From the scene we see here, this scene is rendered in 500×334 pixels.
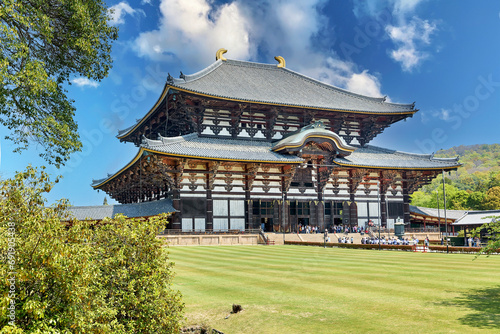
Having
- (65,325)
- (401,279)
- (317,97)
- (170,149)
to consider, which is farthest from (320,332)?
(317,97)

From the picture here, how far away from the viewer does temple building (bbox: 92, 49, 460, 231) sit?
4566cm

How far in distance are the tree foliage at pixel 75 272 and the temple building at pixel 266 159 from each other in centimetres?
3240

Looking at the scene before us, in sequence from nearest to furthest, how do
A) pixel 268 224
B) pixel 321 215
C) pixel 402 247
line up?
pixel 402 247 < pixel 268 224 < pixel 321 215

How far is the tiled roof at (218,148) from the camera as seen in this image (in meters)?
42.7

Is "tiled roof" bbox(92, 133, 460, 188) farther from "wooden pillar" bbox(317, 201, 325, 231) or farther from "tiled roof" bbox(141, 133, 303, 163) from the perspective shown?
"wooden pillar" bbox(317, 201, 325, 231)

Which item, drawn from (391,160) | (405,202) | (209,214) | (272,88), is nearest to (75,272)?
(209,214)

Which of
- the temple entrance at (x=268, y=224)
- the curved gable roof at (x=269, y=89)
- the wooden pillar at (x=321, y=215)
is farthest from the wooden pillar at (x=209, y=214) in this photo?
the wooden pillar at (x=321, y=215)

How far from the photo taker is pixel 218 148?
47.5m

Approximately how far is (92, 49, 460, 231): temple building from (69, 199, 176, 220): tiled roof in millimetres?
1427

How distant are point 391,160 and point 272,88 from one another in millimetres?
18512

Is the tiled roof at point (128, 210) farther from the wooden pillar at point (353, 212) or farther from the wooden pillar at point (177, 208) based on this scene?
the wooden pillar at point (353, 212)

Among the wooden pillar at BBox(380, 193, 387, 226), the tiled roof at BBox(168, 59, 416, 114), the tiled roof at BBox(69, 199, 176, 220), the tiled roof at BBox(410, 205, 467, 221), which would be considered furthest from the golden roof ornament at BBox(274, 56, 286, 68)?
the tiled roof at BBox(69, 199, 176, 220)

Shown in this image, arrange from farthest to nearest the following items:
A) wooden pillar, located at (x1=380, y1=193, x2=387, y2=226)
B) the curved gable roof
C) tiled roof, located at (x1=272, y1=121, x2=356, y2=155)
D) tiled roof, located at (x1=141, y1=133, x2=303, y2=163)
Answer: wooden pillar, located at (x1=380, y1=193, x2=387, y2=226)
the curved gable roof
tiled roof, located at (x1=272, y1=121, x2=356, y2=155)
tiled roof, located at (x1=141, y1=133, x2=303, y2=163)

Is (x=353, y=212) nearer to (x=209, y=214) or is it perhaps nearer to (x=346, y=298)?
(x=209, y=214)
